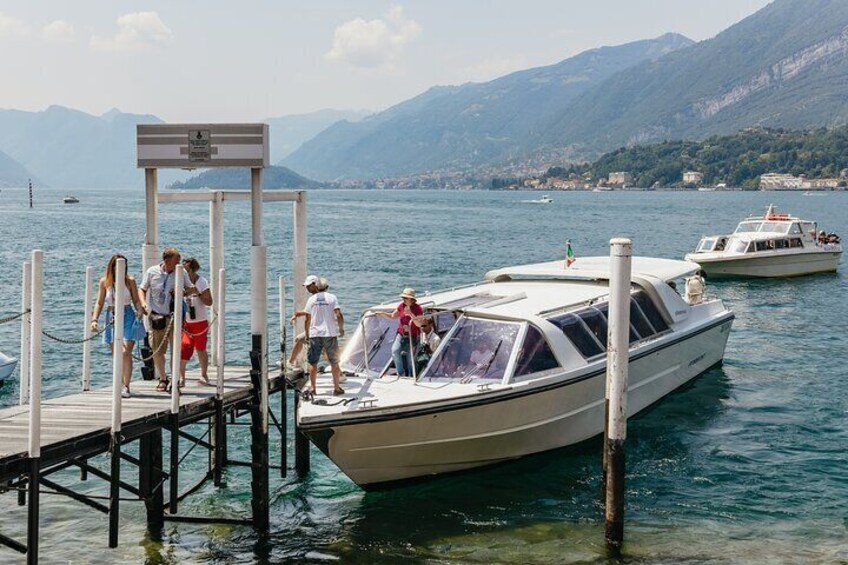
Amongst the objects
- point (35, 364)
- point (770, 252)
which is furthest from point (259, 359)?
point (770, 252)

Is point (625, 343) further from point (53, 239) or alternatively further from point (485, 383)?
point (53, 239)

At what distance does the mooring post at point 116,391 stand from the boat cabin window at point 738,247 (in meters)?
40.9

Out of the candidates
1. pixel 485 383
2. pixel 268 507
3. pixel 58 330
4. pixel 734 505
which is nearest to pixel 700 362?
pixel 734 505

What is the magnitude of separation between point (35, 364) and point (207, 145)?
4080 millimetres

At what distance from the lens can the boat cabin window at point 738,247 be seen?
4909cm

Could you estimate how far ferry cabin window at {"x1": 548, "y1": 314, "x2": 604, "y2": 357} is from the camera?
58.7ft

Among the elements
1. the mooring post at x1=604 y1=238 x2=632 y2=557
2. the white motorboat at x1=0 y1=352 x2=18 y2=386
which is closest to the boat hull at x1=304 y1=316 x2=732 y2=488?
the mooring post at x1=604 y1=238 x2=632 y2=557

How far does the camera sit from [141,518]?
15242 millimetres

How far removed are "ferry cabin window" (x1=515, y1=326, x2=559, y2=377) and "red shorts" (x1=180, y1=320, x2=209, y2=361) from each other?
5.10 metres

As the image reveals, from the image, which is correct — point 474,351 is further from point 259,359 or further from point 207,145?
point 207,145

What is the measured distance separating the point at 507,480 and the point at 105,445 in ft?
22.9

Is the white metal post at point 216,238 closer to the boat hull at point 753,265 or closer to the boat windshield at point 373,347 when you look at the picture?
the boat windshield at point 373,347

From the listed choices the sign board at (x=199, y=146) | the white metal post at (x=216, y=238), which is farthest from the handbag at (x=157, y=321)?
the sign board at (x=199, y=146)

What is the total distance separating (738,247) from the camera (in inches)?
1944
